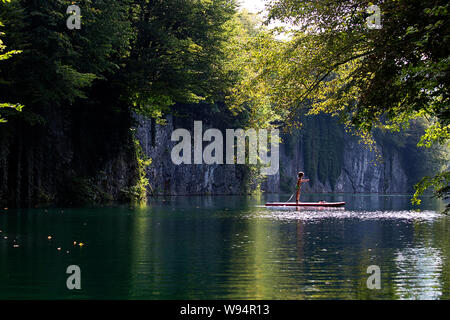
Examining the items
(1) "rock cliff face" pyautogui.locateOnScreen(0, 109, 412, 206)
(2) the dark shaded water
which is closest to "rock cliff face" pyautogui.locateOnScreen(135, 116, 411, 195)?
(1) "rock cliff face" pyautogui.locateOnScreen(0, 109, 412, 206)

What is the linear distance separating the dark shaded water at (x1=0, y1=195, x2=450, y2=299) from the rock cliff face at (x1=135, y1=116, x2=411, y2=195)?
358 centimetres

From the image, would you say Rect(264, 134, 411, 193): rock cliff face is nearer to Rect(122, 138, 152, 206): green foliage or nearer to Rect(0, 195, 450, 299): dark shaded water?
Rect(122, 138, 152, 206): green foliage

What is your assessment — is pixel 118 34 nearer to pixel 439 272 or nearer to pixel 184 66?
pixel 184 66

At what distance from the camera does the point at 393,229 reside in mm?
20094

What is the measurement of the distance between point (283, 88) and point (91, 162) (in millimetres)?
15723

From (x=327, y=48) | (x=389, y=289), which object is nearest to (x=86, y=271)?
(x=389, y=289)

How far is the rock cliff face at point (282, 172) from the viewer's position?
2179 inches

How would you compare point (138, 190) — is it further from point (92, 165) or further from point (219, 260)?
point (219, 260)

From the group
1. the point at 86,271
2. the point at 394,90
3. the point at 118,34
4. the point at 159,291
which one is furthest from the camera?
the point at 118,34

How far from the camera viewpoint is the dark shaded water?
8812 mm
